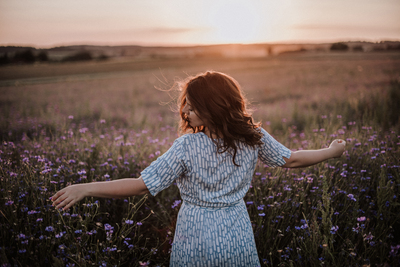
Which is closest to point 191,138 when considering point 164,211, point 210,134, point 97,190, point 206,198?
point 210,134

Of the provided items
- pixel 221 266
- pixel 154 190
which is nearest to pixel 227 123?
pixel 154 190

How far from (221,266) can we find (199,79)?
43.7 inches

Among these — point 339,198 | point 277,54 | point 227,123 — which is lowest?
point 339,198

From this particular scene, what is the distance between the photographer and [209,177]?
1.57 metres

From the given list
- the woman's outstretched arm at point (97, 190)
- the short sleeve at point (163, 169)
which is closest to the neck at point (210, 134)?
the short sleeve at point (163, 169)

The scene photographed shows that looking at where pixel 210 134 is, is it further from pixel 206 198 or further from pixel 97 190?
pixel 97 190

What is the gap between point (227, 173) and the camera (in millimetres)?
1604

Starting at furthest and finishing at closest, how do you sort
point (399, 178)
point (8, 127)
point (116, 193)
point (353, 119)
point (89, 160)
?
point (353, 119) < point (8, 127) < point (89, 160) < point (399, 178) < point (116, 193)

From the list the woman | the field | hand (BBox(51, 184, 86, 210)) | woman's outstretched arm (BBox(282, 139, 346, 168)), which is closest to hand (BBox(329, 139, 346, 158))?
woman's outstretched arm (BBox(282, 139, 346, 168))

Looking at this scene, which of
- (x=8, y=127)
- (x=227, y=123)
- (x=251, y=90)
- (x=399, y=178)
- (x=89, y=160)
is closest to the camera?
(x=227, y=123)

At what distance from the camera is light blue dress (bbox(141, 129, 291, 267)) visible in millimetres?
1519

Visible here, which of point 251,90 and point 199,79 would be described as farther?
point 251,90

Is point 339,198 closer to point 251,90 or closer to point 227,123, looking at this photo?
point 227,123

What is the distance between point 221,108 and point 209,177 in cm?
41
